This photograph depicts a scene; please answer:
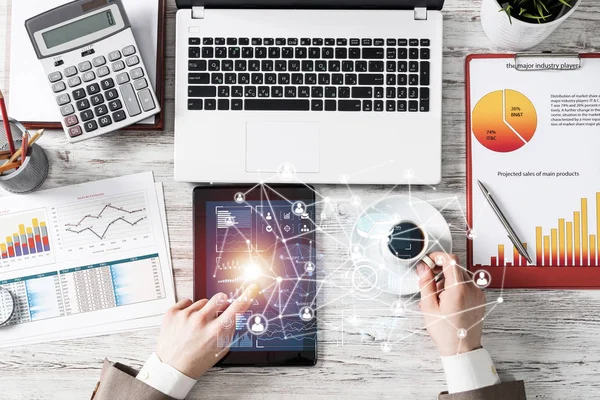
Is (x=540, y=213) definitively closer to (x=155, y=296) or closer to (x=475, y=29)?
(x=475, y=29)

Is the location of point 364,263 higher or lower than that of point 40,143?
lower

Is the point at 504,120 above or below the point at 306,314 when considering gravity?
above

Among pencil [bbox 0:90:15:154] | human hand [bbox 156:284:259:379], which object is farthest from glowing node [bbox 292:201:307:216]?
pencil [bbox 0:90:15:154]

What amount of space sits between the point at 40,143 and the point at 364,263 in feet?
2.12

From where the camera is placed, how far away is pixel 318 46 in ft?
3.30

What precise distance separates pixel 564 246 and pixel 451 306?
0.25 metres

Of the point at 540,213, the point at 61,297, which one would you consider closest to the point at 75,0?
the point at 61,297

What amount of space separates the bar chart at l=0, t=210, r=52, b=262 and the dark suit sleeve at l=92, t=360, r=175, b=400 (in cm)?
26

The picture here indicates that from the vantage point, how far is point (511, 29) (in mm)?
976

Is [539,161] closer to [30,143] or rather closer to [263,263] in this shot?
[263,263]

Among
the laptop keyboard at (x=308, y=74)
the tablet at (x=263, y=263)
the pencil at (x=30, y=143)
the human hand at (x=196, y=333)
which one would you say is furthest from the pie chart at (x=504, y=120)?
the pencil at (x=30, y=143)

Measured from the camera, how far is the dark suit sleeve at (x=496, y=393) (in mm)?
924

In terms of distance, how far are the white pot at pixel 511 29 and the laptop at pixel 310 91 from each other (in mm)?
94
